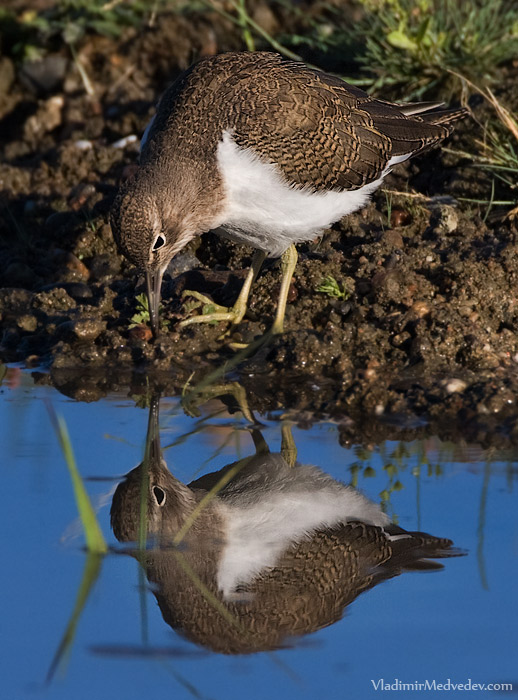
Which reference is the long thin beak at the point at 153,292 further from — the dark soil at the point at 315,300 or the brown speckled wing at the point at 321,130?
the brown speckled wing at the point at 321,130

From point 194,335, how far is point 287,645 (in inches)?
113

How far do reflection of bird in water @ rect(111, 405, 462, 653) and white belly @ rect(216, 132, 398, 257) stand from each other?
148 cm

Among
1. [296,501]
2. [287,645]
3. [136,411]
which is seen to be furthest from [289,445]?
[287,645]

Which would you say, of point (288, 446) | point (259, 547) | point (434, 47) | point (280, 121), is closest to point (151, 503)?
point (259, 547)

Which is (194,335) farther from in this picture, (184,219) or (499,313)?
(499,313)

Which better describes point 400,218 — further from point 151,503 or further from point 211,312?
point 151,503

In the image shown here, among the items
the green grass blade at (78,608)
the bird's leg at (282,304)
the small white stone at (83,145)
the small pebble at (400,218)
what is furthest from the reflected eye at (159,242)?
the small white stone at (83,145)

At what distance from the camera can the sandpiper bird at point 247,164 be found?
5.32m

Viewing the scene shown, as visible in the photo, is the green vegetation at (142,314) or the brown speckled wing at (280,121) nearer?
the brown speckled wing at (280,121)

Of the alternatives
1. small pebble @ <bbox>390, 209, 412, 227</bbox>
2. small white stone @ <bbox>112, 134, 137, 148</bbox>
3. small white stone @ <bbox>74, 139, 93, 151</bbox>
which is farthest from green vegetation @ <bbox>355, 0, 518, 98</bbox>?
small white stone @ <bbox>74, 139, 93, 151</bbox>

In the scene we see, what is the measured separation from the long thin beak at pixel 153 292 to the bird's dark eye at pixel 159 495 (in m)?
1.54

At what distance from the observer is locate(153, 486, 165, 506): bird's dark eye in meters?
4.14

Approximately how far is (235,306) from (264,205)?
87 centimetres

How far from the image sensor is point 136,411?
5.07 m
